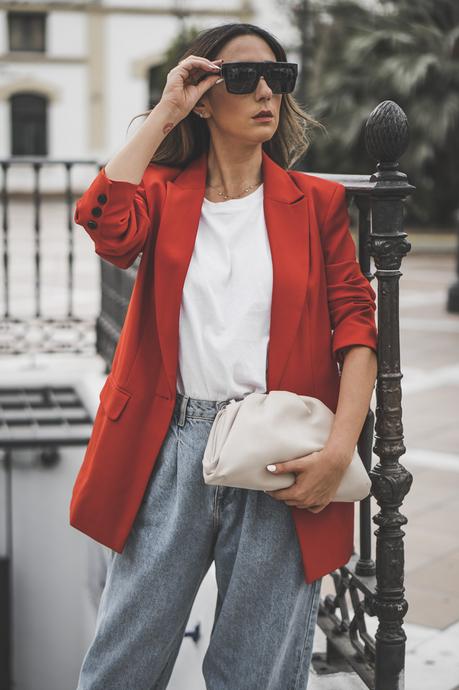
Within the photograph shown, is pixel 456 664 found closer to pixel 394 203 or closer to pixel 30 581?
pixel 394 203

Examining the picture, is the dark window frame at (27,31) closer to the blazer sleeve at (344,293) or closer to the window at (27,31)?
the window at (27,31)

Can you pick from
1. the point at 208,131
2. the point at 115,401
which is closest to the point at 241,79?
the point at 208,131

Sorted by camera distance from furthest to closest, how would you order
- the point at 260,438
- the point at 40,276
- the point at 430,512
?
the point at 40,276, the point at 430,512, the point at 260,438

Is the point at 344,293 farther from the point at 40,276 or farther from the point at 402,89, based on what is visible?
the point at 402,89

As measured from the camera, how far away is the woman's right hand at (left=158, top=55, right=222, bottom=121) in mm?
2049

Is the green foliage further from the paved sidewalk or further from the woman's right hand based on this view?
the woman's right hand

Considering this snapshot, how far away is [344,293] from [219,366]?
0.95ft

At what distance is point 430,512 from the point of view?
437 cm

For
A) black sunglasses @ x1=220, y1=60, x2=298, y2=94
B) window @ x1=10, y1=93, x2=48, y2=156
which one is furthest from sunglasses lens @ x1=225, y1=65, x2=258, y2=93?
window @ x1=10, y1=93, x2=48, y2=156

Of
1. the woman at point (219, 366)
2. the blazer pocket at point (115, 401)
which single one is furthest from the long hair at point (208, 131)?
the blazer pocket at point (115, 401)

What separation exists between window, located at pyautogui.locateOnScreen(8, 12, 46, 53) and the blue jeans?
34229mm

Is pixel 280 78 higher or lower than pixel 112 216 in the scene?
higher

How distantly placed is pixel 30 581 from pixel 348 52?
15.0 meters

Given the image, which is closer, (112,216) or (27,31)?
(112,216)
